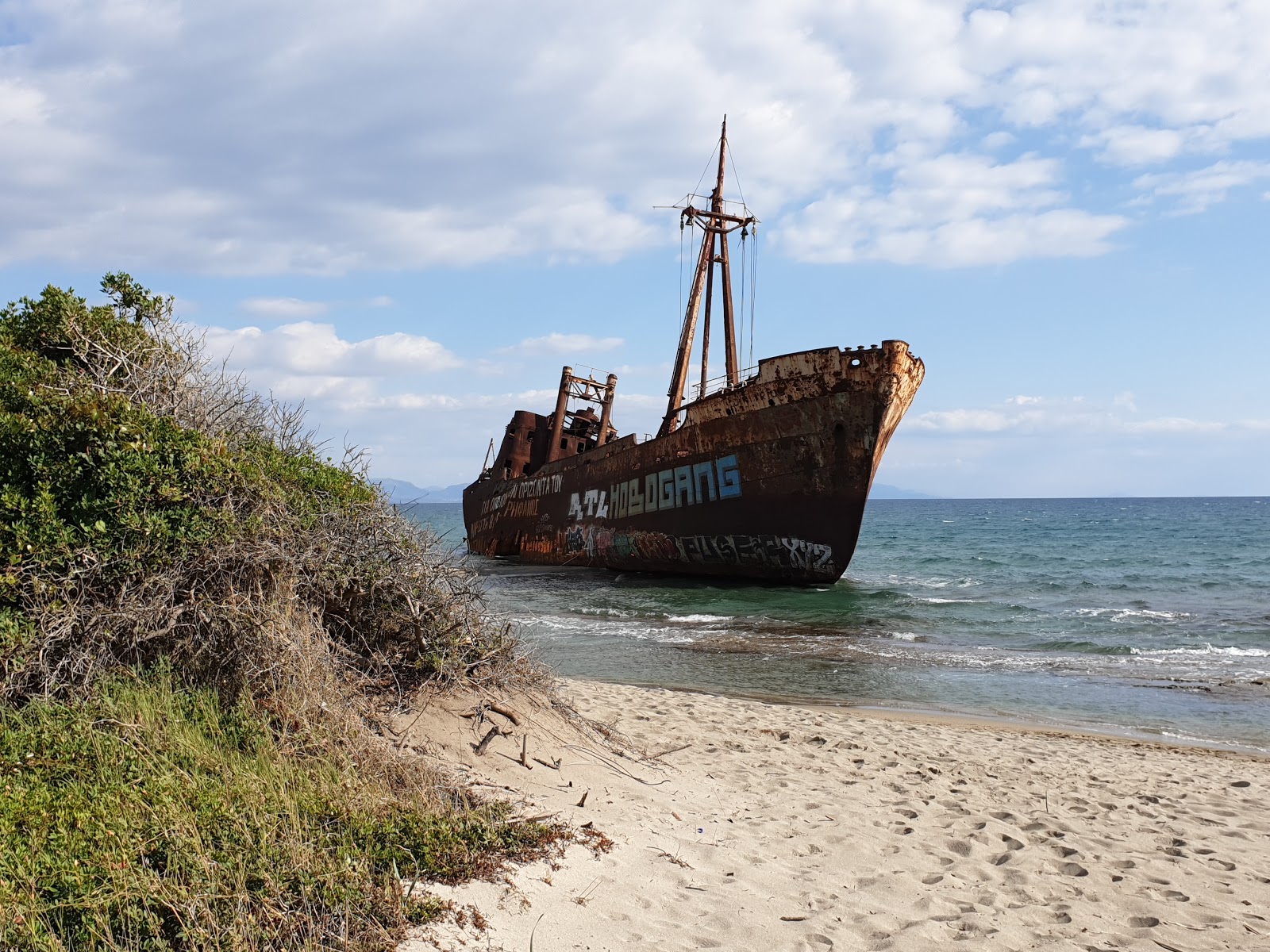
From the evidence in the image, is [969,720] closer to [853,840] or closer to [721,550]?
[853,840]

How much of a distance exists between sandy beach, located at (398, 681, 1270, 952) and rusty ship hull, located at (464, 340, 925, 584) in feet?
34.2

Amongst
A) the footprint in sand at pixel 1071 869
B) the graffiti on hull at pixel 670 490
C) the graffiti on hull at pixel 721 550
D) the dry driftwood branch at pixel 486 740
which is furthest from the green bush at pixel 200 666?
the graffiti on hull at pixel 721 550

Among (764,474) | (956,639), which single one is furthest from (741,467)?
(956,639)

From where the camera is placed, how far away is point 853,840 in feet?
15.5

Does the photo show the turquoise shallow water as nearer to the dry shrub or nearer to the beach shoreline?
the beach shoreline

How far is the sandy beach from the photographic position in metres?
3.51

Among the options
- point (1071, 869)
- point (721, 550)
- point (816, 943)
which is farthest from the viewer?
point (721, 550)

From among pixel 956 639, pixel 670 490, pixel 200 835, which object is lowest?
pixel 956 639

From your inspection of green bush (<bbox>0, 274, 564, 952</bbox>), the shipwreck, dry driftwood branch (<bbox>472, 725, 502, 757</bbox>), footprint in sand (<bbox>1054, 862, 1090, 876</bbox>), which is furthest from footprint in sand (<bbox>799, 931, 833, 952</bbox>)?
the shipwreck

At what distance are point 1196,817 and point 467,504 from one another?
32.5m

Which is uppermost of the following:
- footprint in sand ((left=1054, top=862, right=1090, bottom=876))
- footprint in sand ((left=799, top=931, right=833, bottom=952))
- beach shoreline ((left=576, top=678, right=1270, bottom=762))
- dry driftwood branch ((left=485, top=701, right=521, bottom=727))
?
dry driftwood branch ((left=485, top=701, right=521, bottom=727))

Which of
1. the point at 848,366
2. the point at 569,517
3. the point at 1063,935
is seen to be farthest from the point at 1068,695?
the point at 569,517

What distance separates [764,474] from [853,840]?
13.9 m

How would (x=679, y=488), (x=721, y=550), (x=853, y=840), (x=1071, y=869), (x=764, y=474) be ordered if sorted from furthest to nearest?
(x=679, y=488), (x=721, y=550), (x=764, y=474), (x=853, y=840), (x=1071, y=869)
